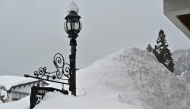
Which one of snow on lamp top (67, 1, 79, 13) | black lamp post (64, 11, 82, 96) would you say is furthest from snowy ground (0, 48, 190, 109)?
snow on lamp top (67, 1, 79, 13)

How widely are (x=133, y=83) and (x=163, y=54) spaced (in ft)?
49.5

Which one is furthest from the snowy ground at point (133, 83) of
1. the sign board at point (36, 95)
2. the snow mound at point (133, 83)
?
the sign board at point (36, 95)

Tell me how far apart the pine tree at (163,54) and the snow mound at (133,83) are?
11974 mm

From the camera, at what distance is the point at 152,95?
9.80 metres

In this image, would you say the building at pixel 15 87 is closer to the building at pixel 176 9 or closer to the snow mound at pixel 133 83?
the snow mound at pixel 133 83

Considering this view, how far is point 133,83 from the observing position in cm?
1011

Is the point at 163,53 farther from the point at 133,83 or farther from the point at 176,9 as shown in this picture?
the point at 176,9

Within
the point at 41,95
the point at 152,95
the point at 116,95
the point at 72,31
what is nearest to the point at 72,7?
the point at 72,31

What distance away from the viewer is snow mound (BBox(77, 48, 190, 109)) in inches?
357

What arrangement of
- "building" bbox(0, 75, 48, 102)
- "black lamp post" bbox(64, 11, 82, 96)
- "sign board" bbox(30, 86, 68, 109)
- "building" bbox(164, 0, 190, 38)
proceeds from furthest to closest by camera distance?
1. "building" bbox(0, 75, 48, 102)
2. "black lamp post" bbox(64, 11, 82, 96)
3. "sign board" bbox(30, 86, 68, 109)
4. "building" bbox(164, 0, 190, 38)

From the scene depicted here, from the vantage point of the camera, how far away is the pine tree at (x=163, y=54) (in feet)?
77.3

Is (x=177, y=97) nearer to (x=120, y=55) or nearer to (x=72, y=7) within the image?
(x=120, y=55)

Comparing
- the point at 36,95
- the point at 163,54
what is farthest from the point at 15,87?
the point at 36,95

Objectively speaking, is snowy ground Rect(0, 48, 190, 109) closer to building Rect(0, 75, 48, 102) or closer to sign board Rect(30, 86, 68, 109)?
sign board Rect(30, 86, 68, 109)
